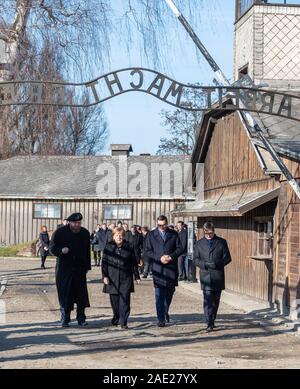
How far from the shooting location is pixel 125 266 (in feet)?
50.6

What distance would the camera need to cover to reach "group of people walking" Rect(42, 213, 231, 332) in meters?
15.1

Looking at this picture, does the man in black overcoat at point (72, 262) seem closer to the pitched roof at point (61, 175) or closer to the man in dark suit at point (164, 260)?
the man in dark suit at point (164, 260)

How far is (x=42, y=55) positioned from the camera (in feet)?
51.6

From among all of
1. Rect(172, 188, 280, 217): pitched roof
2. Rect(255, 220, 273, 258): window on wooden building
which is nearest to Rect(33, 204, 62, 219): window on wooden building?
Rect(172, 188, 280, 217): pitched roof

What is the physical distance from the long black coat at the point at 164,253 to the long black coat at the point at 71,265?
1.17 m

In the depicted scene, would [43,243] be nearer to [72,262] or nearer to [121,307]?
[72,262]

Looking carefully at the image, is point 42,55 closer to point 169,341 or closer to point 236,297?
point 169,341

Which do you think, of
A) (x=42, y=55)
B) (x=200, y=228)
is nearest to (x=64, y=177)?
(x=200, y=228)

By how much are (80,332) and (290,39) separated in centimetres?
1264

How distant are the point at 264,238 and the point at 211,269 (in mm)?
5265

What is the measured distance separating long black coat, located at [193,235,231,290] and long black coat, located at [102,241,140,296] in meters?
1.17

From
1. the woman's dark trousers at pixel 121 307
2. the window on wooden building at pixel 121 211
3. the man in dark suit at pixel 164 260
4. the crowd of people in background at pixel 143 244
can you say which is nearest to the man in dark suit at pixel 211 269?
the man in dark suit at pixel 164 260

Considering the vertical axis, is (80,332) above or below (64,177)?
below

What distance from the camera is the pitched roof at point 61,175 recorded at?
45531mm
